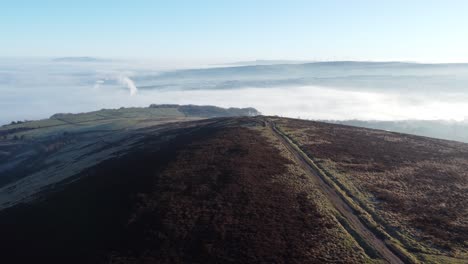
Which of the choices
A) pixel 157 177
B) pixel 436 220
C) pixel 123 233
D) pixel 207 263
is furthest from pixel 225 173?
pixel 436 220

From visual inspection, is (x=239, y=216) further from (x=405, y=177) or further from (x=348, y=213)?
(x=405, y=177)

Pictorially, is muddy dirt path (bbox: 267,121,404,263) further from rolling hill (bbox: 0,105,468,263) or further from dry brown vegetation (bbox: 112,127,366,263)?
dry brown vegetation (bbox: 112,127,366,263)

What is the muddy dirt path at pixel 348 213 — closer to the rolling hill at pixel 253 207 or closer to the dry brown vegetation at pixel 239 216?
the rolling hill at pixel 253 207

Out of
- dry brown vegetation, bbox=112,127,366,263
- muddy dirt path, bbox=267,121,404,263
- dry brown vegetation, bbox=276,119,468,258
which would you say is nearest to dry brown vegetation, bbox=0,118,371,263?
dry brown vegetation, bbox=112,127,366,263

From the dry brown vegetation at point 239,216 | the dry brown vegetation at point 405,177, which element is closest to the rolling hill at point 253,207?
the dry brown vegetation at point 239,216

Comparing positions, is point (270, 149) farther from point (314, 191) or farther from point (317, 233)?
point (317, 233)

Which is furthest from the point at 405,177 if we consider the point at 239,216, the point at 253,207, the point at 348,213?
the point at 239,216
